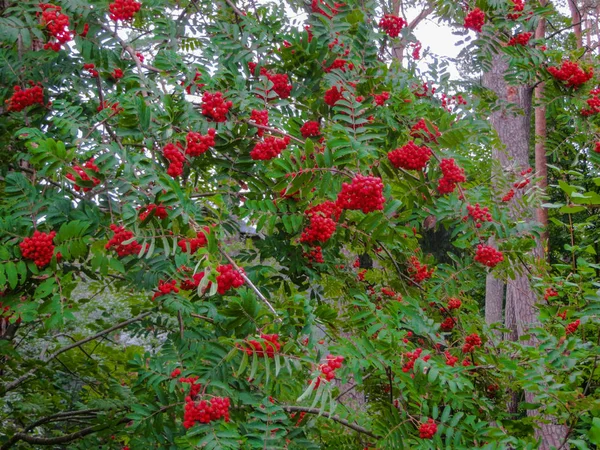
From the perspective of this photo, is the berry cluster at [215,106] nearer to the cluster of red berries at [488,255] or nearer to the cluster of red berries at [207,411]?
the cluster of red berries at [207,411]

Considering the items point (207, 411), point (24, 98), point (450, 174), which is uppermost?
point (24, 98)

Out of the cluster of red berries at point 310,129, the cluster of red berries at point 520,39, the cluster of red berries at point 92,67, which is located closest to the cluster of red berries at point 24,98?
the cluster of red berries at point 92,67

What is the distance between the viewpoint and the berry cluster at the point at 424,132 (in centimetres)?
301

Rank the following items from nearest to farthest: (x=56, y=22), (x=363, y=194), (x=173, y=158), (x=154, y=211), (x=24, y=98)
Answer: (x=154, y=211) → (x=363, y=194) → (x=173, y=158) → (x=56, y=22) → (x=24, y=98)

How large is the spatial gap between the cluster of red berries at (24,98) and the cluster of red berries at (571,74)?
3.15 metres

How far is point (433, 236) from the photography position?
44.7 feet

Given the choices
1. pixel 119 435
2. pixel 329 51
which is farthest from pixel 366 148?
pixel 119 435

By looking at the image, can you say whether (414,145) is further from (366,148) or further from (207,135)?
(207,135)

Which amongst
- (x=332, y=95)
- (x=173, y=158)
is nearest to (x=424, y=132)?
(x=332, y=95)

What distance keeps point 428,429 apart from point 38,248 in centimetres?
187

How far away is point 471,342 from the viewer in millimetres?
3607

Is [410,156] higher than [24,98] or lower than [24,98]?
lower

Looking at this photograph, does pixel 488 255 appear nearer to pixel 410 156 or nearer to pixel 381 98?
pixel 410 156

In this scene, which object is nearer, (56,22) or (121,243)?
(121,243)
